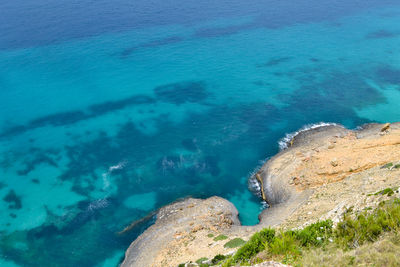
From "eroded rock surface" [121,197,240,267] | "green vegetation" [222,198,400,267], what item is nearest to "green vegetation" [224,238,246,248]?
"eroded rock surface" [121,197,240,267]

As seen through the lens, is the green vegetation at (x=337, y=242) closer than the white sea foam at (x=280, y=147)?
Yes

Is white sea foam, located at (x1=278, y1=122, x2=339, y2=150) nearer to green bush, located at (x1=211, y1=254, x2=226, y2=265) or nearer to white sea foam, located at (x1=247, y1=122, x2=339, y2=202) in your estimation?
white sea foam, located at (x1=247, y1=122, x2=339, y2=202)

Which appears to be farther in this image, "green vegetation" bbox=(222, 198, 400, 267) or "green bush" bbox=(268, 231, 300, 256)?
"green bush" bbox=(268, 231, 300, 256)

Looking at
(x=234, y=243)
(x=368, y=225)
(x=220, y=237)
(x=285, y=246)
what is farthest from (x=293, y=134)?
(x=285, y=246)

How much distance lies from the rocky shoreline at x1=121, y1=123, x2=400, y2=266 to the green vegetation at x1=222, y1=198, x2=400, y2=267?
10.9 feet

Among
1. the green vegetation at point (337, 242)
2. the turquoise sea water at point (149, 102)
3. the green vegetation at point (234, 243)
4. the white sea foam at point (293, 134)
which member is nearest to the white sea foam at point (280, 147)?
the white sea foam at point (293, 134)

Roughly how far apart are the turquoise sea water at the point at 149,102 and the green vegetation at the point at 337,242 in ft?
67.3

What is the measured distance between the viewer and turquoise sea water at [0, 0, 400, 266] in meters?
50.5

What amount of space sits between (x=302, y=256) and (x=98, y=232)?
106 ft

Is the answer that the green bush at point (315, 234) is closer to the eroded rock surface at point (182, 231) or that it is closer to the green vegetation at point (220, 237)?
the eroded rock surface at point (182, 231)

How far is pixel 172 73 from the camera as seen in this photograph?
85.0 meters

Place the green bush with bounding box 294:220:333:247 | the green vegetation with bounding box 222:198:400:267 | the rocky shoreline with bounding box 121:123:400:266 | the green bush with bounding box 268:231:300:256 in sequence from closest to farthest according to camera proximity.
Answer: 1. the green vegetation with bounding box 222:198:400:267
2. the green bush with bounding box 268:231:300:256
3. the green bush with bounding box 294:220:333:247
4. the rocky shoreline with bounding box 121:123:400:266

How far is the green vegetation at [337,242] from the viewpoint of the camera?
23.4 metres

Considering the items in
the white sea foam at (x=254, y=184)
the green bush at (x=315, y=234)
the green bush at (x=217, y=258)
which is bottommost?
the white sea foam at (x=254, y=184)
